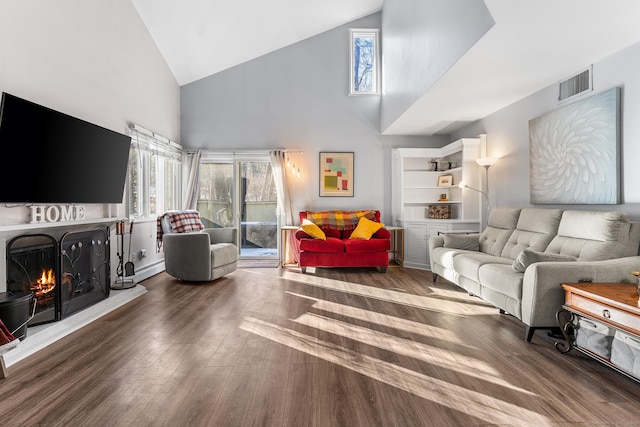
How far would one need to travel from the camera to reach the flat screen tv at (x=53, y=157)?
8.51 ft

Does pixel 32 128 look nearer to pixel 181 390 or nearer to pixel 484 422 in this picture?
pixel 181 390

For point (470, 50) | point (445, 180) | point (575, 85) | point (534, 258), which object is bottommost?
point (534, 258)

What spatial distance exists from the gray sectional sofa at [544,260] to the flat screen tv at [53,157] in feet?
12.3

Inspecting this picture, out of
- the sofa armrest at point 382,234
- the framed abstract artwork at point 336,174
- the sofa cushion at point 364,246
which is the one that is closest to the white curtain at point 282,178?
the framed abstract artwork at point 336,174

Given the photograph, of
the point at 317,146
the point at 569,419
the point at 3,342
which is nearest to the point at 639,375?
the point at 569,419

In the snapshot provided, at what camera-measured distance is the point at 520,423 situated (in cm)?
174

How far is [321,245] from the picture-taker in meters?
5.50

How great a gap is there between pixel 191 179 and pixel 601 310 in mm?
5829

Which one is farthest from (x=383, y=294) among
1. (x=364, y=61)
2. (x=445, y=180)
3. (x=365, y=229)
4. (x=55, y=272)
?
(x=364, y=61)

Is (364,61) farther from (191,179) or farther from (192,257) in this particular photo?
(192,257)

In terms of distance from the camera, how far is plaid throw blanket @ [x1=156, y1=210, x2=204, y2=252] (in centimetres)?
509

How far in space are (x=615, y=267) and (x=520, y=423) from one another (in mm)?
1612

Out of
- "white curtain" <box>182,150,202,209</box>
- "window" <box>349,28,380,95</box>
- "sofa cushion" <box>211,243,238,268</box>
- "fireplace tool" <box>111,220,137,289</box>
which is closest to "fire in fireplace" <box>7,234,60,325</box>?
"fireplace tool" <box>111,220,137,289</box>

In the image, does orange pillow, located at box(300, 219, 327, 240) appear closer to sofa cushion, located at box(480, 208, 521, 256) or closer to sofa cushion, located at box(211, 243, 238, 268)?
sofa cushion, located at box(211, 243, 238, 268)
